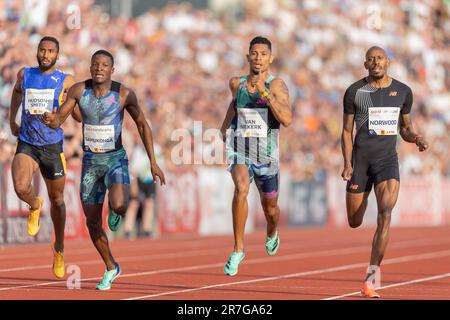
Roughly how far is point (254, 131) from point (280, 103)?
0.60 metres

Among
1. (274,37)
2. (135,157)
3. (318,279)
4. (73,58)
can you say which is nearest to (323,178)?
(274,37)

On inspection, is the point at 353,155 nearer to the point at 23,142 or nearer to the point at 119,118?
the point at 119,118

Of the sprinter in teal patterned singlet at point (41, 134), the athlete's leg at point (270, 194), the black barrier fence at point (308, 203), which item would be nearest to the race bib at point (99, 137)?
the sprinter in teal patterned singlet at point (41, 134)

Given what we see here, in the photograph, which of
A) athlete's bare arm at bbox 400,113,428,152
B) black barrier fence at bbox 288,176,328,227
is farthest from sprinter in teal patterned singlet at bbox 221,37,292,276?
black barrier fence at bbox 288,176,328,227

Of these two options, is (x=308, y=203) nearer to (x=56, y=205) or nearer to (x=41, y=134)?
(x=56, y=205)

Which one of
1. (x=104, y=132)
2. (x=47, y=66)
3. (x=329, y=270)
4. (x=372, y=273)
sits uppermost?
(x=47, y=66)

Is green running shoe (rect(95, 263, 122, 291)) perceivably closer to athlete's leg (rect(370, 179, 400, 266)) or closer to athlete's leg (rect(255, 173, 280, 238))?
athlete's leg (rect(255, 173, 280, 238))

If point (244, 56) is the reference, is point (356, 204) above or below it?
below

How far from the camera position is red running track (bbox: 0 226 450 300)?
12320 mm

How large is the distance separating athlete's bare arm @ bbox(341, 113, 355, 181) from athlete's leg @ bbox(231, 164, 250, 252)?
171 centimetres

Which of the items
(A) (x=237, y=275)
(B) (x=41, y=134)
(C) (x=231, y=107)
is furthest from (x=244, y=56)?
(B) (x=41, y=134)

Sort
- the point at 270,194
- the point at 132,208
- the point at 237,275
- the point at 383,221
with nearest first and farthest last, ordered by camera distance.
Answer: the point at 383,221, the point at 270,194, the point at 237,275, the point at 132,208

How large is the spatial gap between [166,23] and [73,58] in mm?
8847

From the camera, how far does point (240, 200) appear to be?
44.3ft
